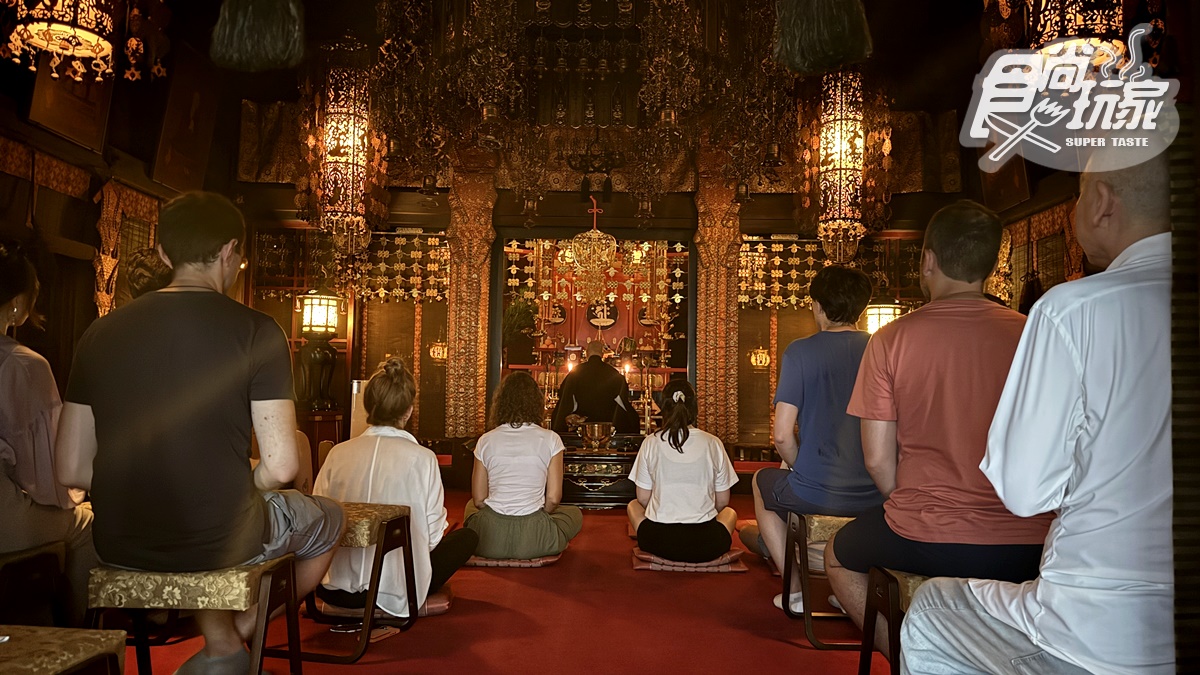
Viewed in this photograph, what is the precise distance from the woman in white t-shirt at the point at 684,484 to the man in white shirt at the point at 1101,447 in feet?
10.1

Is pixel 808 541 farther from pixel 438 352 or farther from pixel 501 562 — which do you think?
pixel 438 352

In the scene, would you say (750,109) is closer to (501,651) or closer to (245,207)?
(501,651)

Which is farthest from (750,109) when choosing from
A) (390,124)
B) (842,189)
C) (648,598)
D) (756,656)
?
(756,656)

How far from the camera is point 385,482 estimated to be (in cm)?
341

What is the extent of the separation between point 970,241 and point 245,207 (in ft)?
25.0

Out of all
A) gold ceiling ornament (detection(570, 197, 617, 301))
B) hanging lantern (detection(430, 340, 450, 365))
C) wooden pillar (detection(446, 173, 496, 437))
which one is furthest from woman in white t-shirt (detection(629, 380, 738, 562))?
hanging lantern (detection(430, 340, 450, 365))

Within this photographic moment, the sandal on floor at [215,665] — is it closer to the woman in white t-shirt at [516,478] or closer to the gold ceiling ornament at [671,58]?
the woman in white t-shirt at [516,478]

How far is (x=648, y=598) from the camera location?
4098 millimetres

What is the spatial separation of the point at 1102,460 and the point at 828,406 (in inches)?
71.6

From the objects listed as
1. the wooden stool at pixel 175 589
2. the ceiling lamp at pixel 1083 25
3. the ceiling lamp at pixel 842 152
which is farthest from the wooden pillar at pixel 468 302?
the wooden stool at pixel 175 589

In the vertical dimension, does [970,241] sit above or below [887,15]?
below

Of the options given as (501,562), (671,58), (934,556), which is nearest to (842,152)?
(671,58)

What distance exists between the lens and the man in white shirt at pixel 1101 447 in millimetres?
1370

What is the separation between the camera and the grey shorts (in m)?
2.37
